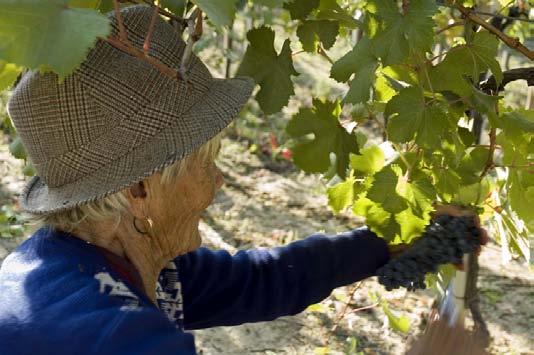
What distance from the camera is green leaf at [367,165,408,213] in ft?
5.71

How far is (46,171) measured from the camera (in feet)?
5.57

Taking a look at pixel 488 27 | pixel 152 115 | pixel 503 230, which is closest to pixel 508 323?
pixel 503 230

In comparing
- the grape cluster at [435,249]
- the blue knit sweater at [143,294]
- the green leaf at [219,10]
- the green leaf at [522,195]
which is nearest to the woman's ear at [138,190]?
the blue knit sweater at [143,294]

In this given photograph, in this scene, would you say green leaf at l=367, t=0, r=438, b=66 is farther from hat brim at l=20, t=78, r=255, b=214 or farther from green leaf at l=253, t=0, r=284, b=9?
hat brim at l=20, t=78, r=255, b=214

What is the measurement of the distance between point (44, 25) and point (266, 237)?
407cm

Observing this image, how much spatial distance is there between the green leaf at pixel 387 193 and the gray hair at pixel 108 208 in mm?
352

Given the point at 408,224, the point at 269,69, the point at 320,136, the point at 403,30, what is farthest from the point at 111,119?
the point at 408,224

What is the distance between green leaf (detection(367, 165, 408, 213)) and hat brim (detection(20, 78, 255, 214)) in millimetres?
335

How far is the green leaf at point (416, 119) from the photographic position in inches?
63.3

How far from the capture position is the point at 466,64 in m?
1.68

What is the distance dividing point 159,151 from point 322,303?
2.77 metres

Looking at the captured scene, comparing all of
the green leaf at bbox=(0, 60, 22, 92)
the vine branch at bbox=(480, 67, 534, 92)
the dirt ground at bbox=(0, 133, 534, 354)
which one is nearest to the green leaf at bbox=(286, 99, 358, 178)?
the vine branch at bbox=(480, 67, 534, 92)

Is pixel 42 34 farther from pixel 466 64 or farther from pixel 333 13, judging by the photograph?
pixel 466 64

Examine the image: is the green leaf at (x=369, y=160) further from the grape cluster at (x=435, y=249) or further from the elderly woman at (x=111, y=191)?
the elderly woman at (x=111, y=191)
